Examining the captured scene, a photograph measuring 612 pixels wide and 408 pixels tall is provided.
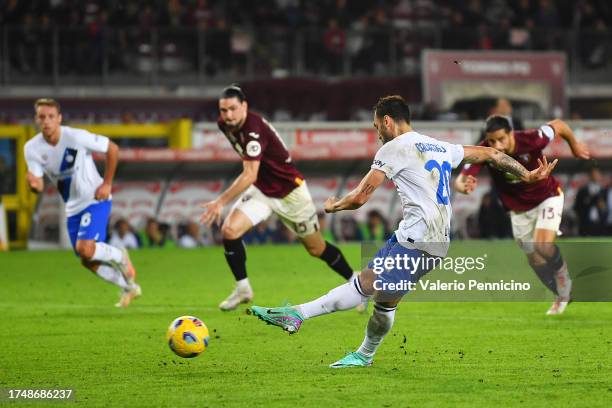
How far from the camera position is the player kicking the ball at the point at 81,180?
1235cm

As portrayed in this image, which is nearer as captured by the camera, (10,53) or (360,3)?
(10,53)

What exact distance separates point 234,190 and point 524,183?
304 centimetres

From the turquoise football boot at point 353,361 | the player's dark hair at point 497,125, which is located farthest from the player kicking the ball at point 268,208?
the turquoise football boot at point 353,361

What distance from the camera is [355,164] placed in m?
25.4

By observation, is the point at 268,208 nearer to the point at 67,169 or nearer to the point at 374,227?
the point at 67,169

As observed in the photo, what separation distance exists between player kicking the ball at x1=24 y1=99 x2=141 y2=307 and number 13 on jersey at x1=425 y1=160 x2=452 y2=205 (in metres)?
5.19

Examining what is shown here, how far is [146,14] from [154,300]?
16.4 m

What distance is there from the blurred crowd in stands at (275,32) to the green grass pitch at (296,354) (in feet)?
43.9

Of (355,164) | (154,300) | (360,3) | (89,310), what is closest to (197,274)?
(154,300)

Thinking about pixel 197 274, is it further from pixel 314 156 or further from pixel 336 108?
pixel 336 108

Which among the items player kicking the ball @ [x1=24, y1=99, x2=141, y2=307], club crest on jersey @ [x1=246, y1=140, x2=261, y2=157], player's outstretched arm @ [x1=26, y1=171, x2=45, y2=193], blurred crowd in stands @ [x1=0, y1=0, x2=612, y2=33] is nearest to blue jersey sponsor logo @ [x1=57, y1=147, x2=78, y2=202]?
player kicking the ball @ [x1=24, y1=99, x2=141, y2=307]

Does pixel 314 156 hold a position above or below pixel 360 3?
below

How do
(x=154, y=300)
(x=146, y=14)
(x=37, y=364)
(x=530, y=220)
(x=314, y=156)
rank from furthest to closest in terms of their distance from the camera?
(x=146, y=14) → (x=314, y=156) → (x=154, y=300) → (x=530, y=220) → (x=37, y=364)

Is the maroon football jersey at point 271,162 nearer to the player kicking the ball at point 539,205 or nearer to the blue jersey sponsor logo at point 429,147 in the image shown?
the player kicking the ball at point 539,205
